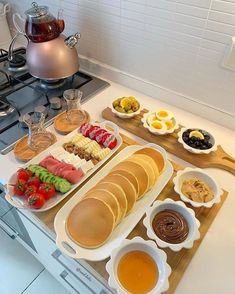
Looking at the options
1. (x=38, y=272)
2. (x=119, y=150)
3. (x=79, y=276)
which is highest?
(x=119, y=150)

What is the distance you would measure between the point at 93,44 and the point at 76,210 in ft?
2.49

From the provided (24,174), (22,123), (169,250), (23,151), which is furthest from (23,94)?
(169,250)

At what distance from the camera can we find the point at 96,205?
602mm

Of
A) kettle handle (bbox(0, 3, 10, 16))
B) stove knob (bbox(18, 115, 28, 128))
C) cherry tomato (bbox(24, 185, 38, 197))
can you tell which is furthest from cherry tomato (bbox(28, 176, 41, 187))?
kettle handle (bbox(0, 3, 10, 16))

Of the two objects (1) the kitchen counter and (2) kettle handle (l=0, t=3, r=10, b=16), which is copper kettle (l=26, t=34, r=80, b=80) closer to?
(1) the kitchen counter

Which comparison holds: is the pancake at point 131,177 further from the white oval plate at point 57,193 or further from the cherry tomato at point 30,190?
the cherry tomato at point 30,190

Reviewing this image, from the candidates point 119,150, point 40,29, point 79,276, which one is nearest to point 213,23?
point 119,150

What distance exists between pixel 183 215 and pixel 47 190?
35cm

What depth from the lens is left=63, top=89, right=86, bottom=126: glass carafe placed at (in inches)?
35.1

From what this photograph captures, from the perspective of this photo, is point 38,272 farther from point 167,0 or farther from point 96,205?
point 167,0

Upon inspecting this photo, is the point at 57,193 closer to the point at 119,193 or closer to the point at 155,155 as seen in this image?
the point at 119,193

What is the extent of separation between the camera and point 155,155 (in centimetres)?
74

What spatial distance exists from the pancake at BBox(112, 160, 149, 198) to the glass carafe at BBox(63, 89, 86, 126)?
0.27 meters

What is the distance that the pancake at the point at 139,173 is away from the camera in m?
0.66
